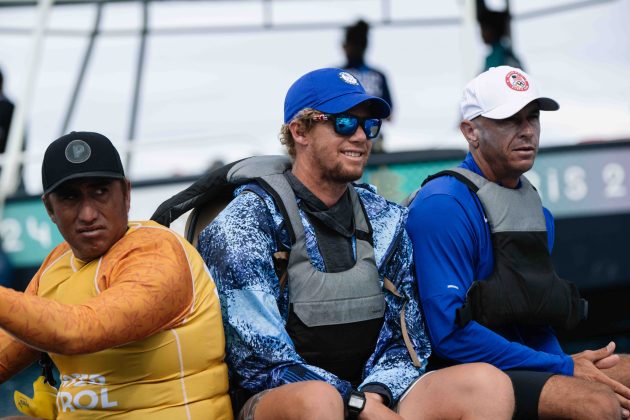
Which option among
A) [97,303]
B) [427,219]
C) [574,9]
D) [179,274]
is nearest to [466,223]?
[427,219]

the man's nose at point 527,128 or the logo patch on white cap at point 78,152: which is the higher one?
the logo patch on white cap at point 78,152

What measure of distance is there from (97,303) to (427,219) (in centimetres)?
132

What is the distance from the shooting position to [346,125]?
384 centimetres

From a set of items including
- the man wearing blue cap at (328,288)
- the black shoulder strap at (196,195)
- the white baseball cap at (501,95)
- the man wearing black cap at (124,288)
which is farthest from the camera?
the white baseball cap at (501,95)

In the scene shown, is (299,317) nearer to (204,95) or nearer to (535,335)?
(535,335)

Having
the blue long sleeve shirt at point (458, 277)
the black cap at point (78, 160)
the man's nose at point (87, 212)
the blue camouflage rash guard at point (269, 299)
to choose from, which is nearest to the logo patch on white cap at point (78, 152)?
the black cap at point (78, 160)

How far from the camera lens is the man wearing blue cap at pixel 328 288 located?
3578 millimetres

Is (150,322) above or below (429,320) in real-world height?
above

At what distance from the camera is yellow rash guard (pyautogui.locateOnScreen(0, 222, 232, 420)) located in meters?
3.17

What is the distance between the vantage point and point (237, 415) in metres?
3.65

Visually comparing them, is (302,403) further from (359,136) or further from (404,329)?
(359,136)

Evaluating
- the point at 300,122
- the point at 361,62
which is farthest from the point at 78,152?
the point at 361,62

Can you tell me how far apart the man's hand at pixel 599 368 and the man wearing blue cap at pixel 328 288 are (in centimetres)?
54

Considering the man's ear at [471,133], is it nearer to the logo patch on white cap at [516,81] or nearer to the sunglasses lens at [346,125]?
the logo patch on white cap at [516,81]
